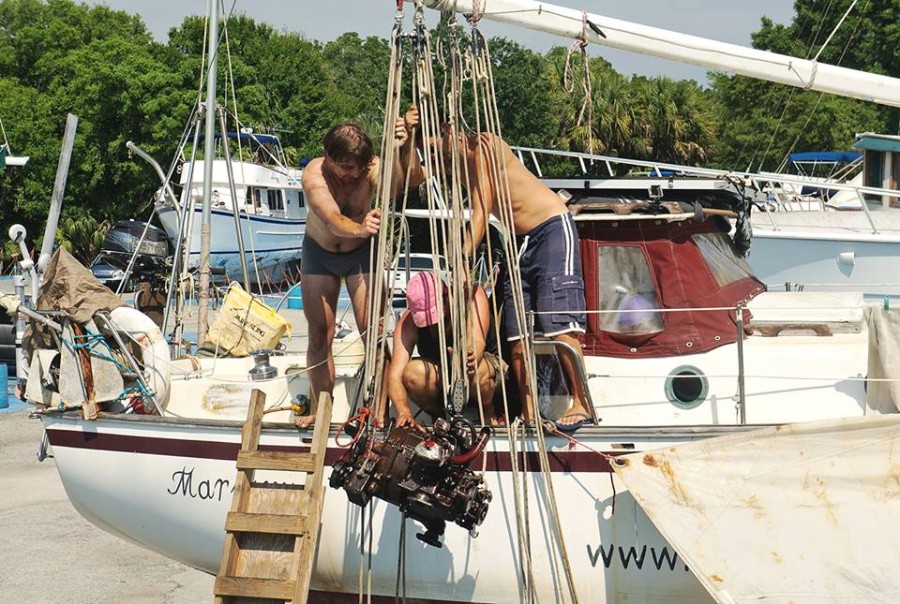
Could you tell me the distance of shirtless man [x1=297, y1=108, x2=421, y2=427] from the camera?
643 cm

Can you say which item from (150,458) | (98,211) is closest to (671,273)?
(150,458)

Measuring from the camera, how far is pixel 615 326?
6.82 metres

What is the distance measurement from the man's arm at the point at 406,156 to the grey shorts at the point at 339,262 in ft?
1.76

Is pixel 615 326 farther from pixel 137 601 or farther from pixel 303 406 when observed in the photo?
pixel 137 601

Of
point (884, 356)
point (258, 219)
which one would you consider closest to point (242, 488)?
point (884, 356)

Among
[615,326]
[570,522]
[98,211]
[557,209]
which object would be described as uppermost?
[98,211]

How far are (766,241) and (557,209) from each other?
40.3ft

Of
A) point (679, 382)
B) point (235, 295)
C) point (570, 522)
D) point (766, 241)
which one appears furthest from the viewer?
point (766, 241)

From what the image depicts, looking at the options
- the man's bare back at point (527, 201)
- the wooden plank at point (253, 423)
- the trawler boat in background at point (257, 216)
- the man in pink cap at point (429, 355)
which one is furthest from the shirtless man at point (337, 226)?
the trawler boat in background at point (257, 216)

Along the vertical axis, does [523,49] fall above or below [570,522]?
above

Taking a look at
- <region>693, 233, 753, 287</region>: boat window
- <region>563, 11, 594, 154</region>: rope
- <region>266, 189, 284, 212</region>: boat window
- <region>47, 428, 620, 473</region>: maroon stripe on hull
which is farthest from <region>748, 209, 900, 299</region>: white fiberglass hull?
<region>266, 189, 284, 212</region>: boat window

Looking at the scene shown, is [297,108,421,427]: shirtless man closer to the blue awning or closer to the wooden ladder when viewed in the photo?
the wooden ladder

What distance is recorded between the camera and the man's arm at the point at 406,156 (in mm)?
6215

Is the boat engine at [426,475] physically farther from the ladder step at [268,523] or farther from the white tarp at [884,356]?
the white tarp at [884,356]
